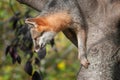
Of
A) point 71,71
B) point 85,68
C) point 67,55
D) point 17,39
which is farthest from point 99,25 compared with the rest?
point 67,55

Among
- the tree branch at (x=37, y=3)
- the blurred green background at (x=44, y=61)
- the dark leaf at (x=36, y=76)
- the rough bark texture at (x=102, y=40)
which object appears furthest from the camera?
the blurred green background at (x=44, y=61)

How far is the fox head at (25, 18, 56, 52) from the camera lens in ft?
6.68

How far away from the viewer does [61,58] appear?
6090mm

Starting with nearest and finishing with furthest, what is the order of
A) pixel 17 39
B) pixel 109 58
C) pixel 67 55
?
pixel 109 58 → pixel 17 39 → pixel 67 55

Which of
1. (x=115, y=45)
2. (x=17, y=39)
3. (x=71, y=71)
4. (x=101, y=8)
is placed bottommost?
(x=71, y=71)

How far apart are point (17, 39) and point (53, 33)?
93 cm

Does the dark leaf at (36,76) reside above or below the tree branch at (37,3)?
below

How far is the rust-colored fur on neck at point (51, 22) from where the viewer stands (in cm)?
204

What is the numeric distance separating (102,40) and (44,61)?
3.56 meters

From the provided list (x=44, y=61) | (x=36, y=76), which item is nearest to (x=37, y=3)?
(x=36, y=76)

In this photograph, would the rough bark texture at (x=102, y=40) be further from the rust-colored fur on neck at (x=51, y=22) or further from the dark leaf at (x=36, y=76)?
the dark leaf at (x=36, y=76)

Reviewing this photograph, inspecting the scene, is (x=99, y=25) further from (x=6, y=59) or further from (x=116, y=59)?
(x=6, y=59)

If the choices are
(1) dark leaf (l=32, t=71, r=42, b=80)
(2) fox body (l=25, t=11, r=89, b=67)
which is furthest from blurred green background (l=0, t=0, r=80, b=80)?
(2) fox body (l=25, t=11, r=89, b=67)

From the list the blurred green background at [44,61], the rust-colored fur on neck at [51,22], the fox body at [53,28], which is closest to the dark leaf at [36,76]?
the fox body at [53,28]
